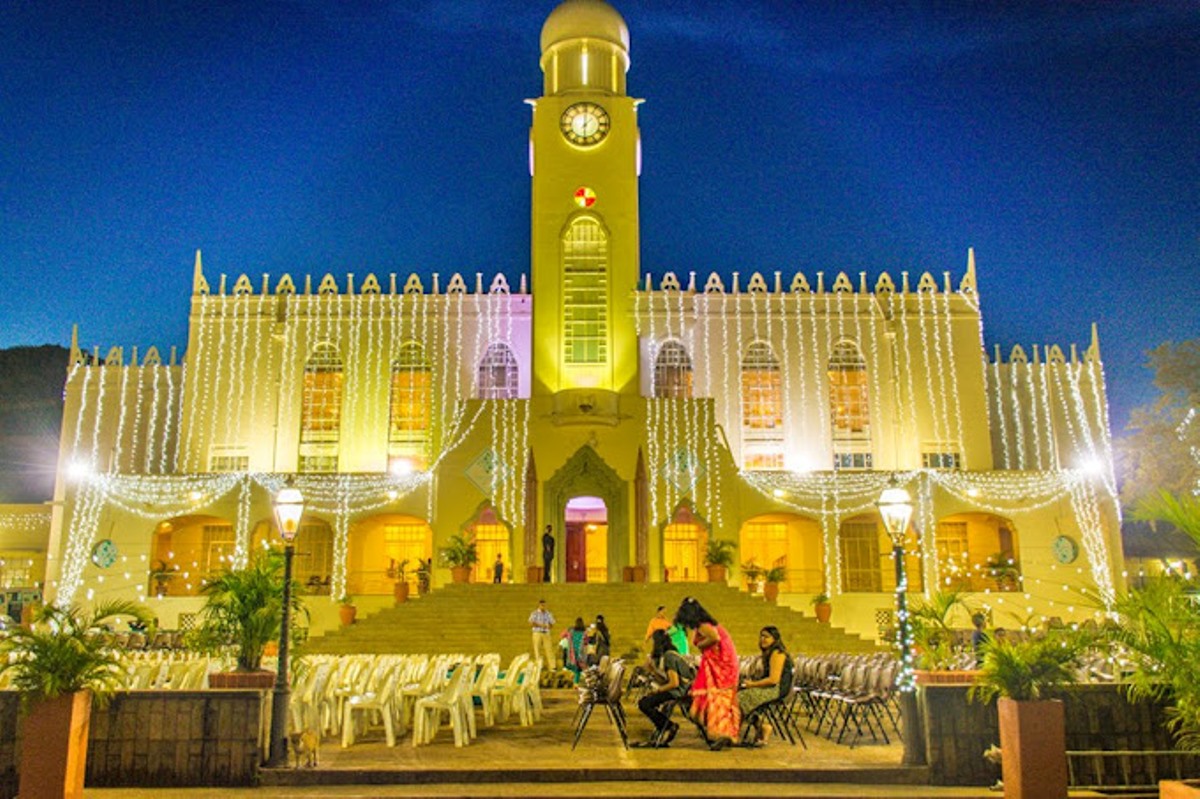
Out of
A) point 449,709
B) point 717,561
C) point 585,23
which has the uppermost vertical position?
point 585,23

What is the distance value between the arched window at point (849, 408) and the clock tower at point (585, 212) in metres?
5.81

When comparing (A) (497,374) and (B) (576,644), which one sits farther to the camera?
(A) (497,374)

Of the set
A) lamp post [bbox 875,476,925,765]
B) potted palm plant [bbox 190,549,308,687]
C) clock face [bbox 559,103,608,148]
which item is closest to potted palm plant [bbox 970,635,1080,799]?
lamp post [bbox 875,476,925,765]

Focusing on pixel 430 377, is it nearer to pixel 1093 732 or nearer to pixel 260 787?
pixel 260 787

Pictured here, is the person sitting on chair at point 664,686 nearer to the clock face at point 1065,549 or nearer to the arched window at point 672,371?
the arched window at point 672,371

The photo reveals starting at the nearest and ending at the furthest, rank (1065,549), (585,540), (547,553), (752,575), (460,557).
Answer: (547,553), (460,557), (752,575), (1065,549), (585,540)

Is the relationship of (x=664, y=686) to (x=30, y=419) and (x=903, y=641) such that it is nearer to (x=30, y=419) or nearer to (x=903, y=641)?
(x=903, y=641)

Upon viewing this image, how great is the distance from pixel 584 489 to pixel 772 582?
5439 mm

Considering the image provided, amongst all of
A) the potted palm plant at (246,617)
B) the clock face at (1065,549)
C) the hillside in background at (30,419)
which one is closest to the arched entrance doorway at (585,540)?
the clock face at (1065,549)

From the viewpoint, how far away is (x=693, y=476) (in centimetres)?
2625

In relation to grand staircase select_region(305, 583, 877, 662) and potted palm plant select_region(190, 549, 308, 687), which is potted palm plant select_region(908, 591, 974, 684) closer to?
potted palm plant select_region(190, 549, 308, 687)

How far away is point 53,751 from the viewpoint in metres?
7.89

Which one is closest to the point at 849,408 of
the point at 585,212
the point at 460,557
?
the point at 585,212

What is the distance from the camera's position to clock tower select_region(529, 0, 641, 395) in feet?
94.4
